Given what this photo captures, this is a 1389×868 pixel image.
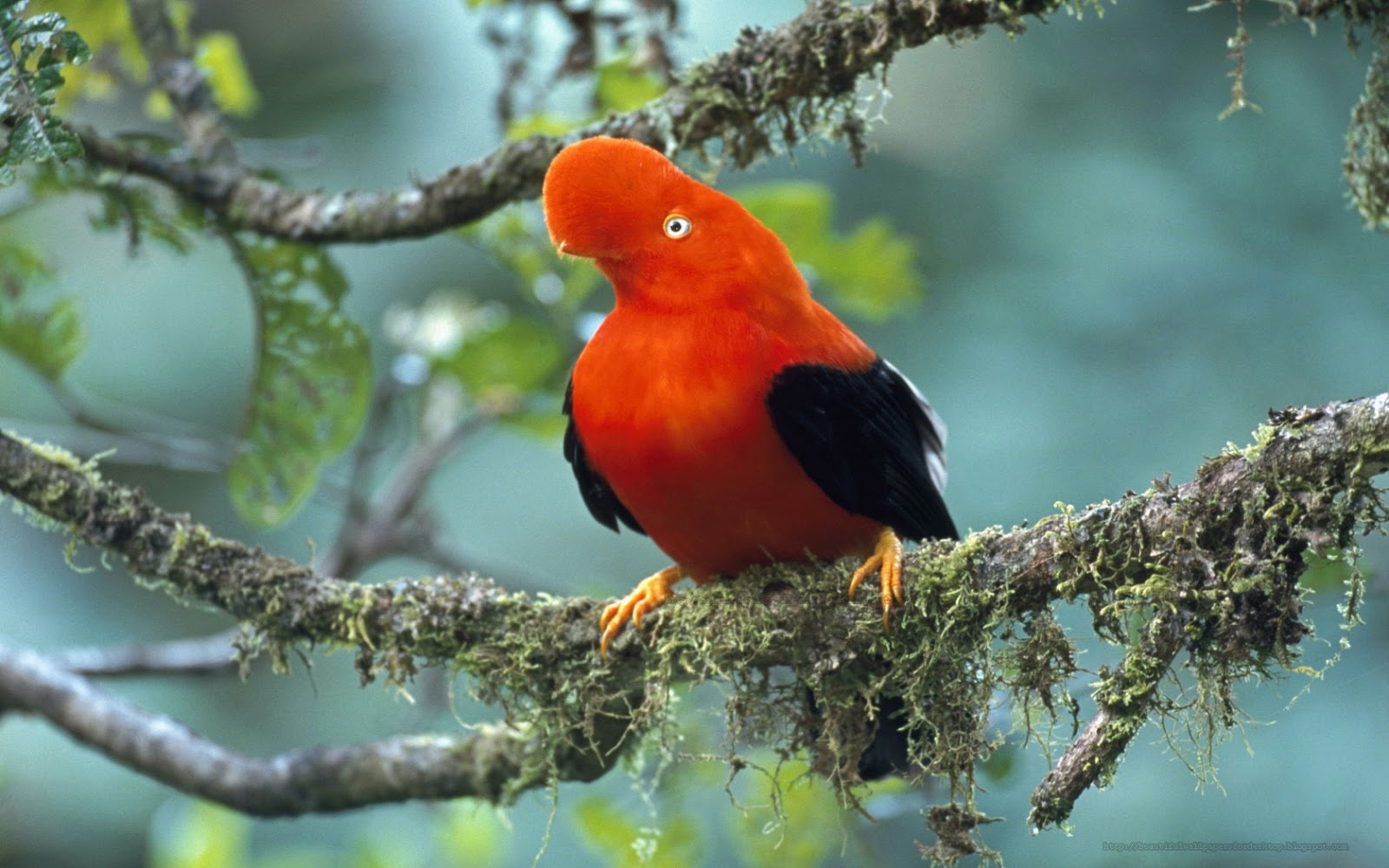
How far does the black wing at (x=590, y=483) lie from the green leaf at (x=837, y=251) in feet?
4.01

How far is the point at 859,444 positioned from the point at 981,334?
348 centimetres

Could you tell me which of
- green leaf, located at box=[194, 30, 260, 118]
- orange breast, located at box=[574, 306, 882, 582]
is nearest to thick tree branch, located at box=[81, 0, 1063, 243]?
orange breast, located at box=[574, 306, 882, 582]

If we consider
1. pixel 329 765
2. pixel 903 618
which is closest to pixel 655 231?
pixel 903 618

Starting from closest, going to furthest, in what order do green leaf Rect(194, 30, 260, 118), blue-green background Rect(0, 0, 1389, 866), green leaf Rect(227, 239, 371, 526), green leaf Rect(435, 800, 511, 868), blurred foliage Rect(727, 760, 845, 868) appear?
green leaf Rect(227, 239, 371, 526) < blurred foliage Rect(727, 760, 845, 868) < green leaf Rect(194, 30, 260, 118) < green leaf Rect(435, 800, 511, 868) < blue-green background Rect(0, 0, 1389, 866)

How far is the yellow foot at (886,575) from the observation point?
193 cm

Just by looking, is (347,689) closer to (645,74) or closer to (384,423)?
(384,423)

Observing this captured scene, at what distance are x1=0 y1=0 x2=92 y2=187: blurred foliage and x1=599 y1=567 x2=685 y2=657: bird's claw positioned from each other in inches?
44.8

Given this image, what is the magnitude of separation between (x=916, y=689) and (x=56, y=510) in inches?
57.8

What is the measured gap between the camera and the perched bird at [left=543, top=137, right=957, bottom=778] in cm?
216

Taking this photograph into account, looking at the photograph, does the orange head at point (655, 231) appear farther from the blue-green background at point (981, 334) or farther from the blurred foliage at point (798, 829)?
the blue-green background at point (981, 334)

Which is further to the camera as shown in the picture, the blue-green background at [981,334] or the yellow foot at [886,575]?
the blue-green background at [981,334]

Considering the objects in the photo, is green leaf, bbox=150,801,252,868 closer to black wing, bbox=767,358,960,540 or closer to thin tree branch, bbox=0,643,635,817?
thin tree branch, bbox=0,643,635,817

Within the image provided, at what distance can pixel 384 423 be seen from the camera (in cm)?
379

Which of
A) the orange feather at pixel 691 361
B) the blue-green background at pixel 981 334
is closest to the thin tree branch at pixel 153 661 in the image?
the blue-green background at pixel 981 334
